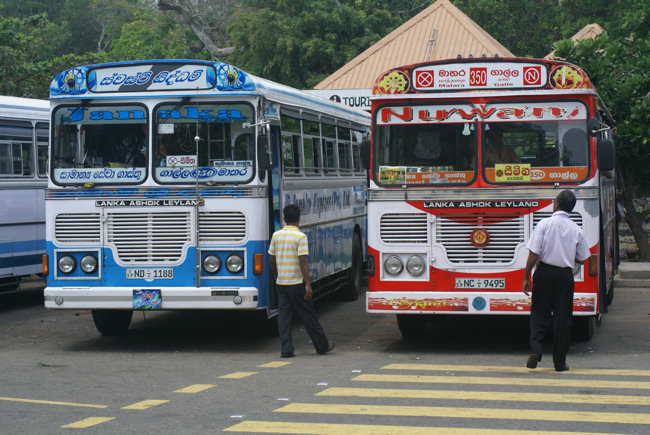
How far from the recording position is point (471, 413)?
7.92m

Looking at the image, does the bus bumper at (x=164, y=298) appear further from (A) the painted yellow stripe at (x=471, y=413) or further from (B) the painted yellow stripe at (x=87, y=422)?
(B) the painted yellow stripe at (x=87, y=422)

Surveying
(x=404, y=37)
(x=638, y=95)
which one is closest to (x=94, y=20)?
(x=404, y=37)

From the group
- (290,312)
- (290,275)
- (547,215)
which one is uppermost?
(547,215)

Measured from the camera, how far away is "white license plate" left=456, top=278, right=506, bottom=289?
36.3 feet

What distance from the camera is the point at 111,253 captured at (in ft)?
38.3

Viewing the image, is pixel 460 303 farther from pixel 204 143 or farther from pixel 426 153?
pixel 204 143

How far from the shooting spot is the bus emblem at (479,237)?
11.1m

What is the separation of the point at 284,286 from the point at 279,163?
1795 millimetres

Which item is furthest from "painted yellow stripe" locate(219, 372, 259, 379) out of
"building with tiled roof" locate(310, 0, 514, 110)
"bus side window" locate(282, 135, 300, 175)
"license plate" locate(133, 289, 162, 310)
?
"building with tiled roof" locate(310, 0, 514, 110)

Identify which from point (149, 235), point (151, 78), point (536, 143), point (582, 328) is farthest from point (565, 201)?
point (151, 78)

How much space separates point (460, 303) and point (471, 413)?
3244 millimetres

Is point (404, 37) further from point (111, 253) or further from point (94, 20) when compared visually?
point (94, 20)

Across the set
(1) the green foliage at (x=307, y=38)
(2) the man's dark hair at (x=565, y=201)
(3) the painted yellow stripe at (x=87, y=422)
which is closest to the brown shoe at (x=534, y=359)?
(2) the man's dark hair at (x=565, y=201)

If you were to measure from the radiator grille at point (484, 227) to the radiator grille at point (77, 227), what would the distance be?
3.93 m
